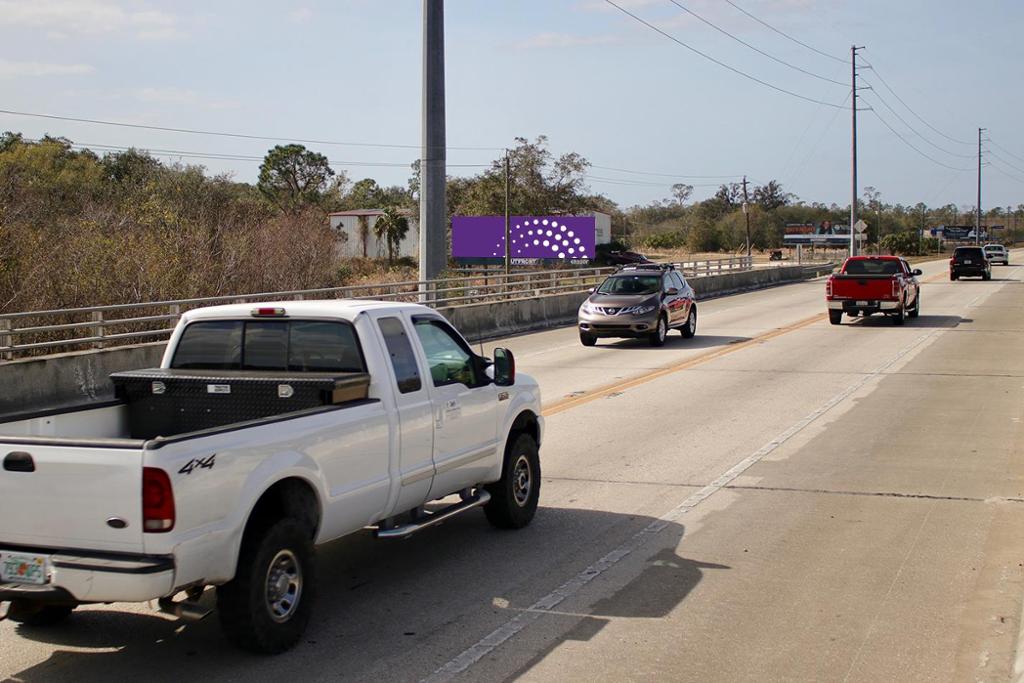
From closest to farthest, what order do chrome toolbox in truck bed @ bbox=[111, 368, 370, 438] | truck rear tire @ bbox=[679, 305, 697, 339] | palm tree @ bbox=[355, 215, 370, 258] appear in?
chrome toolbox in truck bed @ bbox=[111, 368, 370, 438]
truck rear tire @ bbox=[679, 305, 697, 339]
palm tree @ bbox=[355, 215, 370, 258]

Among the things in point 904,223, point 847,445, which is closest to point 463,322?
point 847,445

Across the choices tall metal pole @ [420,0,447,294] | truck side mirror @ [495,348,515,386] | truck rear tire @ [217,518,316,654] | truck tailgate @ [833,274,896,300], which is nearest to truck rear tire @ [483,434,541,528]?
truck side mirror @ [495,348,515,386]

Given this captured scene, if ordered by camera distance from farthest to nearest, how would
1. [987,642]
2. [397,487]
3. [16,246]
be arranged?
[16,246]
[397,487]
[987,642]

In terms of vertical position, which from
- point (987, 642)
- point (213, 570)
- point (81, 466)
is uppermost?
point (81, 466)

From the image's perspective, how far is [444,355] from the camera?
782 centimetres

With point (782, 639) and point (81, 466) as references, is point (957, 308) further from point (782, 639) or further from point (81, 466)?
point (81, 466)

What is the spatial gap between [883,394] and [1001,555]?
864 centimetres

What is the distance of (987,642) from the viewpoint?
623 cm

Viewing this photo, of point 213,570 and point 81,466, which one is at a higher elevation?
point 81,466

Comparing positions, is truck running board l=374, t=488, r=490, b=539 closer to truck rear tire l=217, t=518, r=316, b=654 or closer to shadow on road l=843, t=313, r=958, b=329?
truck rear tire l=217, t=518, r=316, b=654

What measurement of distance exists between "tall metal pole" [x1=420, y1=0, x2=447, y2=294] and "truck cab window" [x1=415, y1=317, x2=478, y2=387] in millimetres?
19124

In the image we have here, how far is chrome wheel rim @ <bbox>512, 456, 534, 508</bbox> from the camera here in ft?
28.3

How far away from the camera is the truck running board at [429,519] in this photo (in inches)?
278

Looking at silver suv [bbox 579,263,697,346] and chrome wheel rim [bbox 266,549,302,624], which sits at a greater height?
silver suv [bbox 579,263,697,346]
